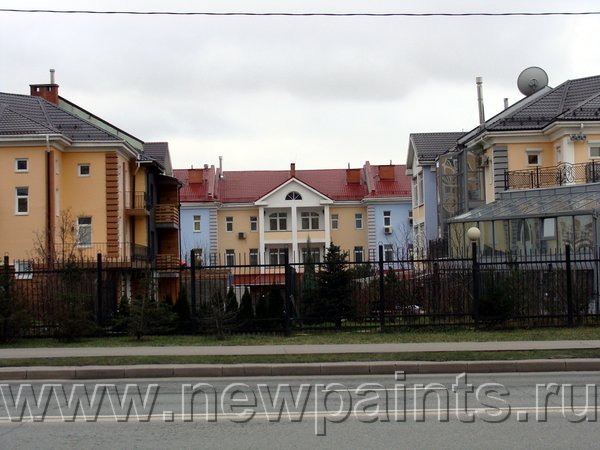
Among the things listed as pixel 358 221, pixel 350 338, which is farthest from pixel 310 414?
pixel 358 221

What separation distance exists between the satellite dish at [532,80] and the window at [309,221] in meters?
31.3

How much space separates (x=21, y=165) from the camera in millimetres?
42375

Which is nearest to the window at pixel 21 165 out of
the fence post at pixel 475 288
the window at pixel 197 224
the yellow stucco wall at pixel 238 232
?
the fence post at pixel 475 288

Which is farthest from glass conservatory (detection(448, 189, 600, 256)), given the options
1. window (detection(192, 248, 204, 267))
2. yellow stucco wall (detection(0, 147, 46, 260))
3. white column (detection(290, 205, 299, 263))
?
white column (detection(290, 205, 299, 263))

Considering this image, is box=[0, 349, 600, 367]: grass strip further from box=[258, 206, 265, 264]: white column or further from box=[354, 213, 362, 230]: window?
box=[354, 213, 362, 230]: window

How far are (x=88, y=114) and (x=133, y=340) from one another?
3411cm

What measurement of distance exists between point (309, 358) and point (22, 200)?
30270mm

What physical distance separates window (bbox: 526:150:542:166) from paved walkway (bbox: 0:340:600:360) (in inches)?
983

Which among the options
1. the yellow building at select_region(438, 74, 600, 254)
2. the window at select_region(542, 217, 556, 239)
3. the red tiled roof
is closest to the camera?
the window at select_region(542, 217, 556, 239)

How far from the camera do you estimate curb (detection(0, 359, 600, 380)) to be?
598 inches

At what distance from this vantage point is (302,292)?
21.2 metres

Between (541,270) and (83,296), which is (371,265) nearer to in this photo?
(541,270)

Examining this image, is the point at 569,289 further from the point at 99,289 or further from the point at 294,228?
the point at 294,228

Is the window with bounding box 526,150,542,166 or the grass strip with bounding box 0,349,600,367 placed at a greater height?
the window with bounding box 526,150,542,166
